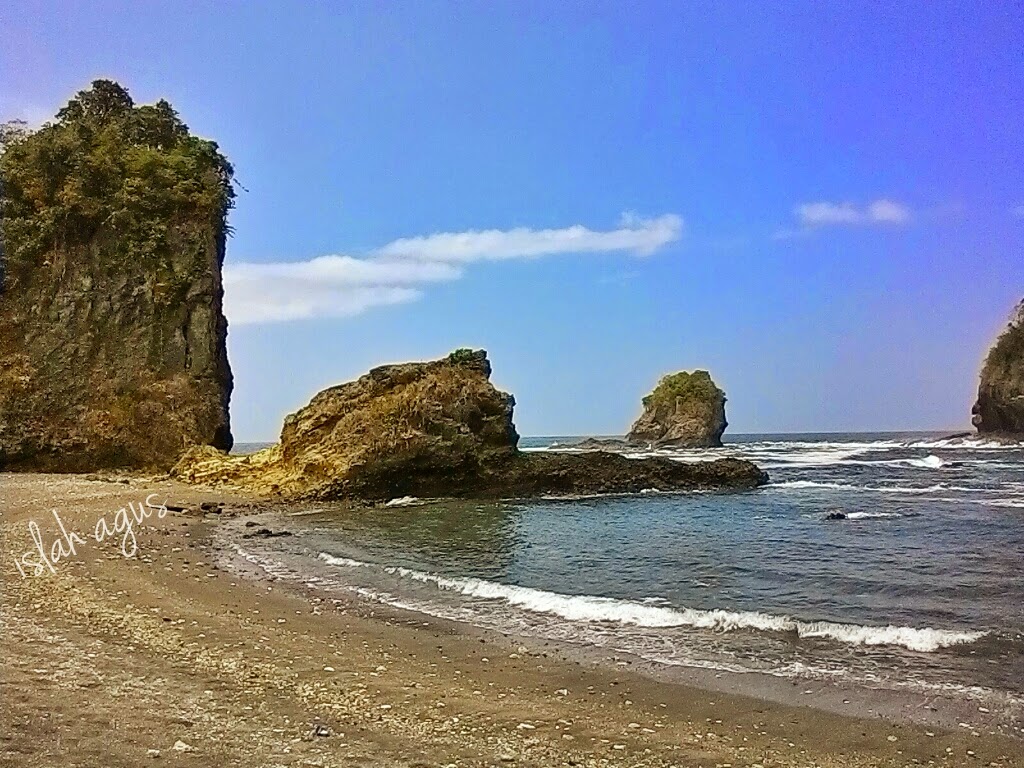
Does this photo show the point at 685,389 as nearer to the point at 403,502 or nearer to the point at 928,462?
the point at 928,462

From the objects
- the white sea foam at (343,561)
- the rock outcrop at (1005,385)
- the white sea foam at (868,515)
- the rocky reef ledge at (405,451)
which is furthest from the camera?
the rock outcrop at (1005,385)

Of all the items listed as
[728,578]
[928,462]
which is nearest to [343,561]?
[728,578]

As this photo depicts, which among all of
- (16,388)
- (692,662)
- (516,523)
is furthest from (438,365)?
(692,662)

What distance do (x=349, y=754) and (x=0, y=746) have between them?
84.6 inches

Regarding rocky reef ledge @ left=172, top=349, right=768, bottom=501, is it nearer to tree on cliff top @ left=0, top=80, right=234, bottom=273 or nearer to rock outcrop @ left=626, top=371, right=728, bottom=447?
tree on cliff top @ left=0, top=80, right=234, bottom=273

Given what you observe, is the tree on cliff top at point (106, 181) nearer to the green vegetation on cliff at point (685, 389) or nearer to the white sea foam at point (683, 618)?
the white sea foam at point (683, 618)

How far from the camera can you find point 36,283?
3328 centimetres

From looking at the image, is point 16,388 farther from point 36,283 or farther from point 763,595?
point 763,595

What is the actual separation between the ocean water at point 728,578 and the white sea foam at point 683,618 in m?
0.03

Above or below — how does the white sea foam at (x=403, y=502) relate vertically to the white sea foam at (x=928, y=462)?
Result: above

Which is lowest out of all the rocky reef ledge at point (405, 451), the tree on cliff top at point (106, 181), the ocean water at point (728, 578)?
the ocean water at point (728, 578)

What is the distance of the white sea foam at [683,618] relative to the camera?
32.0 ft

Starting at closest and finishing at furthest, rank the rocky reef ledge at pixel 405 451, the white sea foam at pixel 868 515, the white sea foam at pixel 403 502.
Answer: the white sea foam at pixel 868 515, the white sea foam at pixel 403 502, the rocky reef ledge at pixel 405 451

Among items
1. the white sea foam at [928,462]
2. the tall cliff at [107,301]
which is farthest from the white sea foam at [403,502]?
the white sea foam at [928,462]
